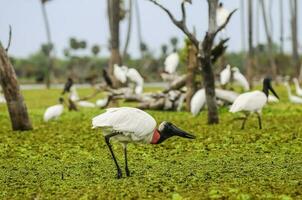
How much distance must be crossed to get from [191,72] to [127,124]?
11.5m

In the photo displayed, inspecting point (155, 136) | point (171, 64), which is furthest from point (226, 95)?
point (155, 136)

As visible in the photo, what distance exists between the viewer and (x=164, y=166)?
377 inches

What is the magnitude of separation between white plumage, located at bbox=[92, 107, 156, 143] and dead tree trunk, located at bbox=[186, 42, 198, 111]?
1054 cm

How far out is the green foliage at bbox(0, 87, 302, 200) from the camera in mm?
7629

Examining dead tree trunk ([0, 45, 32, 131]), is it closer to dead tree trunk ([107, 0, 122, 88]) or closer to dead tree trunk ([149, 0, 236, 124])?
dead tree trunk ([149, 0, 236, 124])

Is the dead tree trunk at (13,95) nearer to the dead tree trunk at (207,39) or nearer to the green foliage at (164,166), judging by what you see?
the green foliage at (164,166)

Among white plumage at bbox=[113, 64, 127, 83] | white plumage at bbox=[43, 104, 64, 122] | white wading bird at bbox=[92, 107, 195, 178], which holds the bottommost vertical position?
white plumage at bbox=[43, 104, 64, 122]

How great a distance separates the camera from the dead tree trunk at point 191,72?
1930 centimetres

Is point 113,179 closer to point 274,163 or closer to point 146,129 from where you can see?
point 146,129

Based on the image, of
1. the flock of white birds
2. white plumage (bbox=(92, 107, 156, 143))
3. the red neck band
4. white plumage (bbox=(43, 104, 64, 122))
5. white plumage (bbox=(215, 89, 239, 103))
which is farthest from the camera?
white plumage (bbox=(215, 89, 239, 103))

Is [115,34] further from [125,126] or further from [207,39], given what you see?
[125,126]

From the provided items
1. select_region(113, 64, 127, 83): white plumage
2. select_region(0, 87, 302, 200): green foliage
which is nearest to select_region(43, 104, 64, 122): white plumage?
Answer: select_region(0, 87, 302, 200): green foliage

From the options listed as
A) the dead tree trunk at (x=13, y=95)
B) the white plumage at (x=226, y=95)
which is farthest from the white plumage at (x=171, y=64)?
the dead tree trunk at (x=13, y=95)

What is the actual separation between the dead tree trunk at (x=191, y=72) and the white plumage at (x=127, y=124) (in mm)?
10542
